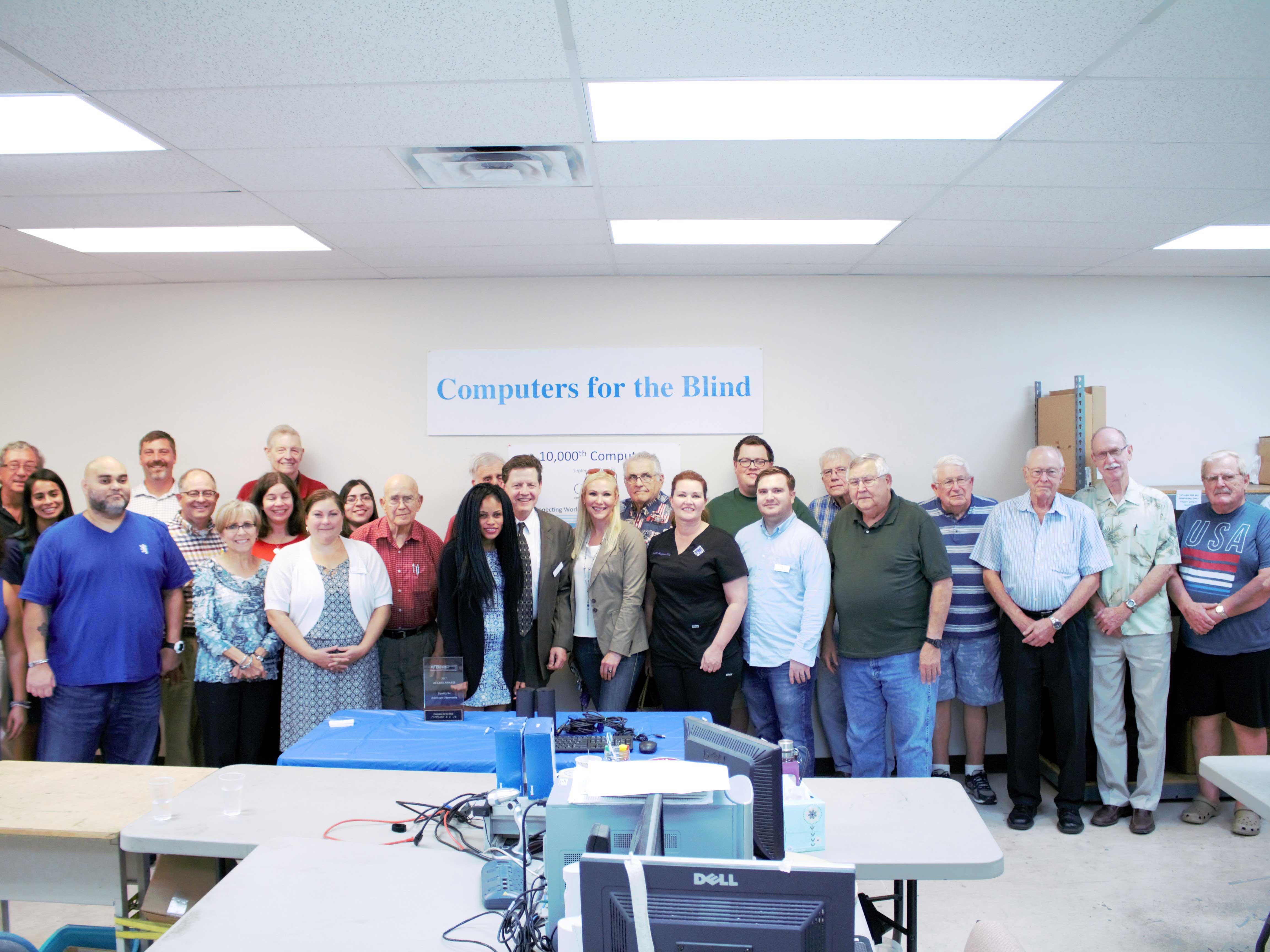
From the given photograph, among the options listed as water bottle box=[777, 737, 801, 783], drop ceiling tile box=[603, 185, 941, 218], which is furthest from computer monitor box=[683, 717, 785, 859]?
drop ceiling tile box=[603, 185, 941, 218]

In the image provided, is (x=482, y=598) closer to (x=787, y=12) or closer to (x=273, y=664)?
(x=273, y=664)

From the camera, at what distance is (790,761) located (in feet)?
6.77

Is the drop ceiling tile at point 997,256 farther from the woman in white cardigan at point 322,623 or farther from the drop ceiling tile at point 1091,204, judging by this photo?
the woman in white cardigan at point 322,623

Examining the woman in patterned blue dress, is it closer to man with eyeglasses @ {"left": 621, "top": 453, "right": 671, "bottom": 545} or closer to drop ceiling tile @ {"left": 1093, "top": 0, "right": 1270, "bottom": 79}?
man with eyeglasses @ {"left": 621, "top": 453, "right": 671, "bottom": 545}

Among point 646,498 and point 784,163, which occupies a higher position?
point 784,163

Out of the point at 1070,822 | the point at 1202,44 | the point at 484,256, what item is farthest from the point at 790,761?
the point at 484,256

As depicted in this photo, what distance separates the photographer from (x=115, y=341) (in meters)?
4.76

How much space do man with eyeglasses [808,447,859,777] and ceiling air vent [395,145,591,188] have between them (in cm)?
201

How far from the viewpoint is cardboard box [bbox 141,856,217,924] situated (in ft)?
6.93

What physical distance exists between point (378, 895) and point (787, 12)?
2.16 meters

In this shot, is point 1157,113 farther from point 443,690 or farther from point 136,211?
point 136,211

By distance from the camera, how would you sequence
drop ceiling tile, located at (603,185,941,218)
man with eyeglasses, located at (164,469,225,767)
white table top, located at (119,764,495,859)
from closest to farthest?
white table top, located at (119,764,495,859) → drop ceiling tile, located at (603,185,941,218) → man with eyeglasses, located at (164,469,225,767)

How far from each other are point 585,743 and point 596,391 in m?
2.52

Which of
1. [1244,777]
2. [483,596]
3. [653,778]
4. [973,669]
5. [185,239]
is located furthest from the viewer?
[973,669]
